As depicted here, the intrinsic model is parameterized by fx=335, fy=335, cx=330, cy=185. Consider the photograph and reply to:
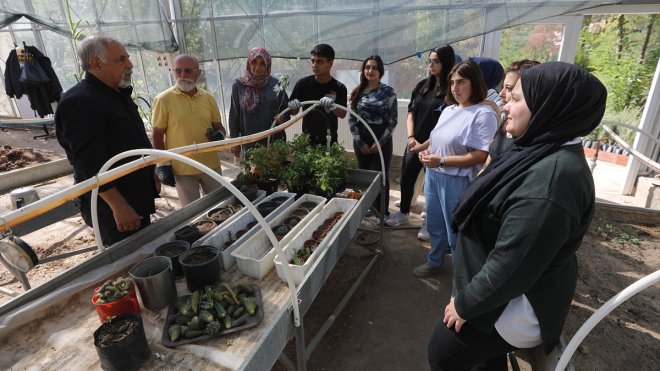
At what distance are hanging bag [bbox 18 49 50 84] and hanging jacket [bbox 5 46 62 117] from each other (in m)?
0.08

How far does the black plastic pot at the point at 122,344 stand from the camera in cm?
116

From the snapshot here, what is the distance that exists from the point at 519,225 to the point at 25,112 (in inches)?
521

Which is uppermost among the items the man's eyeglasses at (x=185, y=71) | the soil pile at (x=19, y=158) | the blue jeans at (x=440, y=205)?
the man's eyeglasses at (x=185, y=71)

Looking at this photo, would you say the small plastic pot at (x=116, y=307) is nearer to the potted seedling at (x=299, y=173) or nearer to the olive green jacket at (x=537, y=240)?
the olive green jacket at (x=537, y=240)

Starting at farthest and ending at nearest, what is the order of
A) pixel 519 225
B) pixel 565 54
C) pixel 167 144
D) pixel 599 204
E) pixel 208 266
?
pixel 565 54, pixel 599 204, pixel 167 144, pixel 208 266, pixel 519 225

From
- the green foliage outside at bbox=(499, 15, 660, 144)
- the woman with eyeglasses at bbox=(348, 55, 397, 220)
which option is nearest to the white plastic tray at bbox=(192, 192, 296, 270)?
the woman with eyeglasses at bbox=(348, 55, 397, 220)

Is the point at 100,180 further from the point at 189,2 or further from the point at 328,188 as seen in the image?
the point at 189,2

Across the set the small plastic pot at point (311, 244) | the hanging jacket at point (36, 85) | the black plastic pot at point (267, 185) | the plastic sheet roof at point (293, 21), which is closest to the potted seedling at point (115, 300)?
the small plastic pot at point (311, 244)

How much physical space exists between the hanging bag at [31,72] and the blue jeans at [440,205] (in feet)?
27.6

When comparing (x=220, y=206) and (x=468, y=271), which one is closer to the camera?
(x=468, y=271)

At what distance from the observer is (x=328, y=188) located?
267 cm

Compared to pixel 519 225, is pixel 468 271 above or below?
below

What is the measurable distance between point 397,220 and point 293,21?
12.8 feet

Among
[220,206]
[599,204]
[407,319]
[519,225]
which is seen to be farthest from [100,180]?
[599,204]
